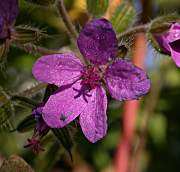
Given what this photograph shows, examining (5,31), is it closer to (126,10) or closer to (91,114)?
(91,114)

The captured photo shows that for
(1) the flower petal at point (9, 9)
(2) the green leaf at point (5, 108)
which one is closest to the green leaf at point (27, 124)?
(2) the green leaf at point (5, 108)

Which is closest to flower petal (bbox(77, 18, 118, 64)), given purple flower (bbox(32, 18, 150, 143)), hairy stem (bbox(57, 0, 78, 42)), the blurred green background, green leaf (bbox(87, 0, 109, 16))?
purple flower (bbox(32, 18, 150, 143))

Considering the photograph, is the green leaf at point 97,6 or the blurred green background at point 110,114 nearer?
the green leaf at point 97,6

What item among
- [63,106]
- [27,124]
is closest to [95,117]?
[63,106]

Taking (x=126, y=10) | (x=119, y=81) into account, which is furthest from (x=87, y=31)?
(x=126, y=10)

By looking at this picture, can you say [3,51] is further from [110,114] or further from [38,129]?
[110,114]

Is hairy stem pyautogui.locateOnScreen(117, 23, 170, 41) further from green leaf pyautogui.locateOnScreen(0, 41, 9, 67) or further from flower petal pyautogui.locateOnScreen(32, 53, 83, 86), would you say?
green leaf pyautogui.locateOnScreen(0, 41, 9, 67)

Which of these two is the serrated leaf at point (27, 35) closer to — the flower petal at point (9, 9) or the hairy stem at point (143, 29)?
the flower petal at point (9, 9)
